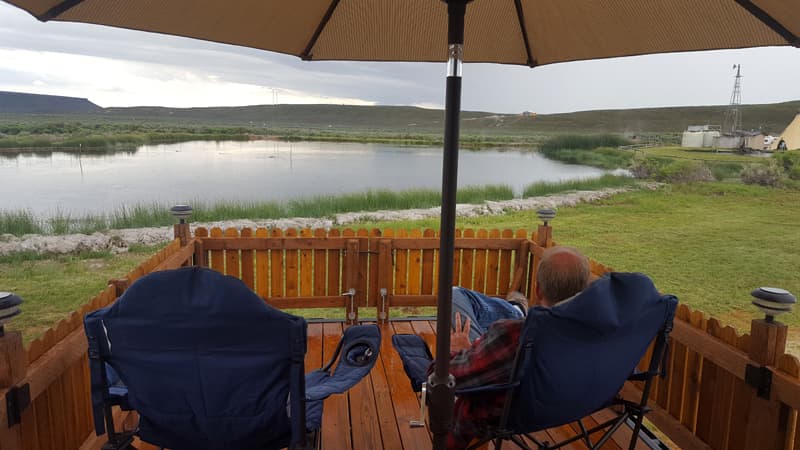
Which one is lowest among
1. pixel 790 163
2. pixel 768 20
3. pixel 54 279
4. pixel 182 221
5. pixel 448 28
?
pixel 54 279

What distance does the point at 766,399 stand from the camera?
5.48 ft

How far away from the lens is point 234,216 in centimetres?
1166

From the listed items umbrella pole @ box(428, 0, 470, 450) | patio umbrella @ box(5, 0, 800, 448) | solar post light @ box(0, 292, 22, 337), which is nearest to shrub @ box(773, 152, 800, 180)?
patio umbrella @ box(5, 0, 800, 448)

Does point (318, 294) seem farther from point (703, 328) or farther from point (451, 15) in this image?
point (451, 15)

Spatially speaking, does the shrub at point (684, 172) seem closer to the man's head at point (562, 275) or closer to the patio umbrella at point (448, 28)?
the patio umbrella at point (448, 28)

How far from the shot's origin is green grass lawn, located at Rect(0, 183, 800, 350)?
5.95m

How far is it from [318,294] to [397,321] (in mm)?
669

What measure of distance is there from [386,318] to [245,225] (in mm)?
7093

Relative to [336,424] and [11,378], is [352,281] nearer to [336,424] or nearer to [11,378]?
[336,424]

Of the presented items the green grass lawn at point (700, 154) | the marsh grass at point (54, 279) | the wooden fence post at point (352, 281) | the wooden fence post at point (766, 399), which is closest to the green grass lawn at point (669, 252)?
the marsh grass at point (54, 279)

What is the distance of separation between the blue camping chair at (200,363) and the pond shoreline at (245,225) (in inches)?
257

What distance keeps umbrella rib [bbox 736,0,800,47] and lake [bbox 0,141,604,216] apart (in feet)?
26.5

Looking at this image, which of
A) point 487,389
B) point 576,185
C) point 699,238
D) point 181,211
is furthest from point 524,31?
point 576,185

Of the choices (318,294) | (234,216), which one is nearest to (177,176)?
(234,216)
